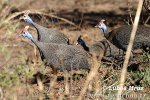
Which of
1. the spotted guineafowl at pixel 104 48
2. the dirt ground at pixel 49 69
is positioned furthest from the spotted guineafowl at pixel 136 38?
the dirt ground at pixel 49 69

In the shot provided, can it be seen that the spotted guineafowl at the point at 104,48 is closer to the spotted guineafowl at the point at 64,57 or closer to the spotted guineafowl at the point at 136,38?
the spotted guineafowl at the point at 136,38

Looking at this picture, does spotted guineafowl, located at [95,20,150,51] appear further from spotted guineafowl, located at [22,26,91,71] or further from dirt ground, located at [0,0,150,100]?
spotted guineafowl, located at [22,26,91,71]

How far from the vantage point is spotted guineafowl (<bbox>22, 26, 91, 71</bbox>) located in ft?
21.1

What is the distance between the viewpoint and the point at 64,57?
6.52 m

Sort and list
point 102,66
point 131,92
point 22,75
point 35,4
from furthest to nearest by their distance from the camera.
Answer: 1. point 35,4
2. point 102,66
3. point 131,92
4. point 22,75

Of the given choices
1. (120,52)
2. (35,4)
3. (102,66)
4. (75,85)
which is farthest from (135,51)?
(35,4)

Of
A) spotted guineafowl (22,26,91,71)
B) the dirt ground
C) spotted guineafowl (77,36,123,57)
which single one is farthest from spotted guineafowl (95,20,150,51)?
spotted guineafowl (22,26,91,71)

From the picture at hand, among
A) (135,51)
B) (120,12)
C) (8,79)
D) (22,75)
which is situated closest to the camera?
(8,79)

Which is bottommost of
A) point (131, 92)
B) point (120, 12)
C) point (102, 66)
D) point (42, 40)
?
point (131, 92)

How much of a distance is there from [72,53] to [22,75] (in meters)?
1.58

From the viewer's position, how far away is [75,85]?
5945 mm

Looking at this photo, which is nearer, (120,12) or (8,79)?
(8,79)

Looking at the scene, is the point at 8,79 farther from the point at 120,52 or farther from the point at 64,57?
the point at 120,52

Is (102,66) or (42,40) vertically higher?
(42,40)
